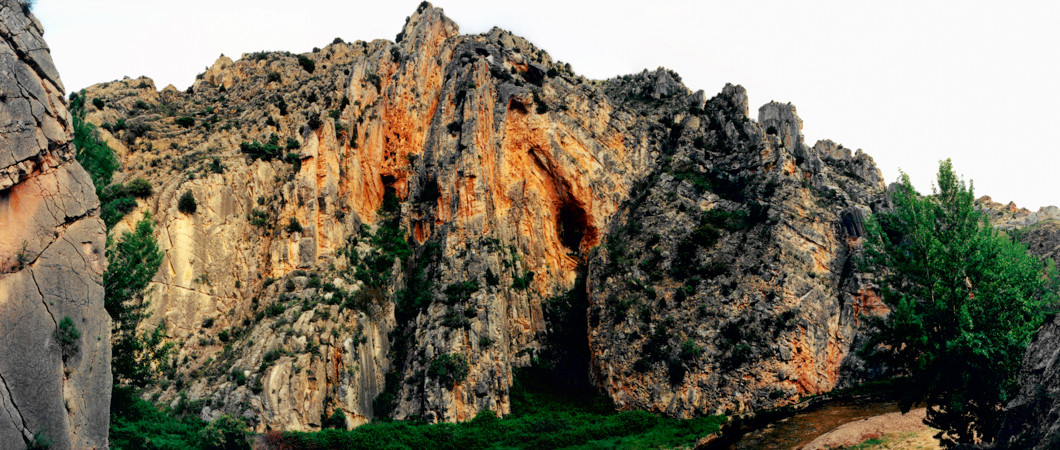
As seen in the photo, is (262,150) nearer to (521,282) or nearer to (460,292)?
(460,292)

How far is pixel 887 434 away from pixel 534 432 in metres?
30.5

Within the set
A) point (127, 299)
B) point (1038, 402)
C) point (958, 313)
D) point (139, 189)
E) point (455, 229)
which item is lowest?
point (1038, 402)

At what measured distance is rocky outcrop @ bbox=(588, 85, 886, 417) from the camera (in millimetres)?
57438

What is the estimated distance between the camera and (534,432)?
181 feet

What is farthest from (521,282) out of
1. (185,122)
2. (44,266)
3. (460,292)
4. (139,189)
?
(44,266)

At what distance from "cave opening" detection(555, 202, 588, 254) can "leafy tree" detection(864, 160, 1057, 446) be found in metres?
45.6

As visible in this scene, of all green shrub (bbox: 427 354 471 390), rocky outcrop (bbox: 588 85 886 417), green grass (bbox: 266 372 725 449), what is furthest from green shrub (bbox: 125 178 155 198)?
rocky outcrop (bbox: 588 85 886 417)

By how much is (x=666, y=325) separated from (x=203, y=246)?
145 feet

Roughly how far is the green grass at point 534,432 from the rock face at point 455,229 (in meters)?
2.12

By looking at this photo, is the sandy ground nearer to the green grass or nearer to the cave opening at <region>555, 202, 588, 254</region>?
the green grass

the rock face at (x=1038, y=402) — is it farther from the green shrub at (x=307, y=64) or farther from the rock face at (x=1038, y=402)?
the green shrub at (x=307, y=64)

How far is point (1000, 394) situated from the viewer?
83.9ft

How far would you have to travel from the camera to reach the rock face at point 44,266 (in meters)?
19.9

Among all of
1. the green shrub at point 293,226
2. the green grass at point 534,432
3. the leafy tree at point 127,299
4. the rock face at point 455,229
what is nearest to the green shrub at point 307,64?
the rock face at point 455,229
